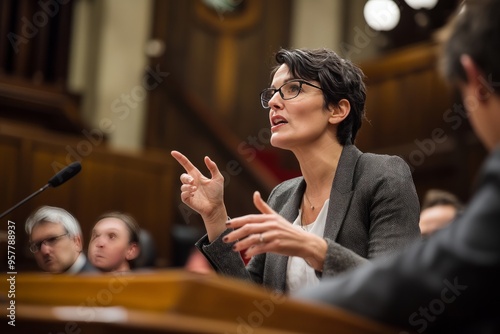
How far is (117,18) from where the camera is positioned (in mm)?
7609

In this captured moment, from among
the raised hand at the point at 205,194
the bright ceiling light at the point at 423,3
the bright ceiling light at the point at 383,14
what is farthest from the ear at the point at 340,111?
the bright ceiling light at the point at 383,14

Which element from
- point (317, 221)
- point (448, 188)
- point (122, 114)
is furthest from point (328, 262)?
point (122, 114)

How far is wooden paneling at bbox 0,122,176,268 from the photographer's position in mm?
5598

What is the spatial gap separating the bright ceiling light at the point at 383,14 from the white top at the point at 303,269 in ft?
18.1

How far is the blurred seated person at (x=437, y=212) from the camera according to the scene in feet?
13.1

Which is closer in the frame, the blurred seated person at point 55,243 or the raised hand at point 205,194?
the raised hand at point 205,194

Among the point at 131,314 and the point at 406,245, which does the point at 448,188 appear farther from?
the point at 131,314

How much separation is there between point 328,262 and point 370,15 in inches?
250

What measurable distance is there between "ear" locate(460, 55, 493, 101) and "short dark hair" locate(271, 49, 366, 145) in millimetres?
1222

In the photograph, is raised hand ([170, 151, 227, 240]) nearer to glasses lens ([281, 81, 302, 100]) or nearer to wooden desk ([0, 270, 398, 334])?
glasses lens ([281, 81, 302, 100])

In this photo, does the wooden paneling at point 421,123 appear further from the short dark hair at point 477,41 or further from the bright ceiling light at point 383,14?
the short dark hair at point 477,41

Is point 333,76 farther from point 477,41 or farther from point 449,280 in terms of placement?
point 449,280

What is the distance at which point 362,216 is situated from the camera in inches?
89.4

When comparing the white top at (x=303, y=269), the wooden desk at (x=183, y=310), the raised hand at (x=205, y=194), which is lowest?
the white top at (x=303, y=269)
